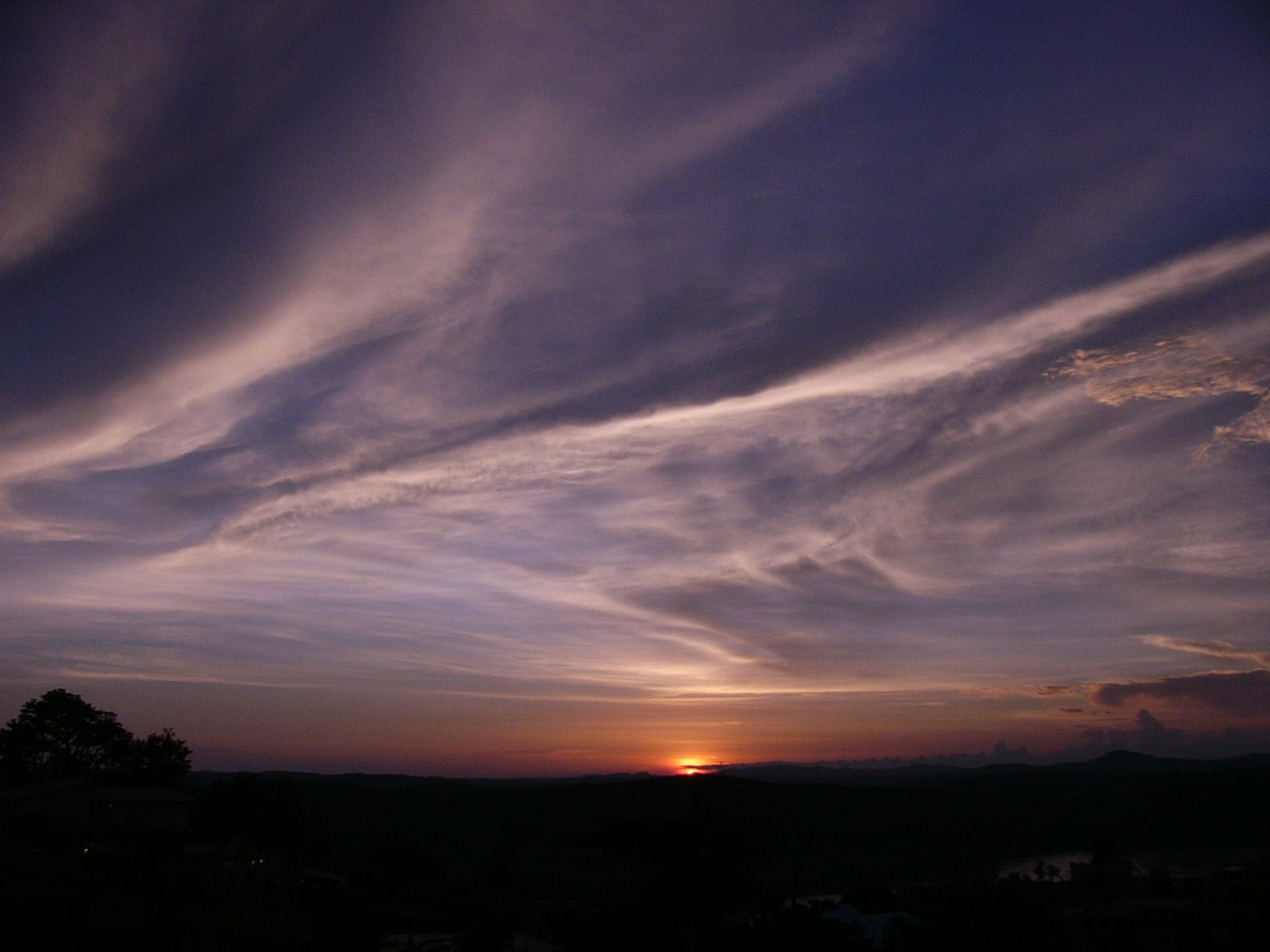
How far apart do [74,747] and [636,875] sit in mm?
48290

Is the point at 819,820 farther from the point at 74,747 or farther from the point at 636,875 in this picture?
the point at 74,747

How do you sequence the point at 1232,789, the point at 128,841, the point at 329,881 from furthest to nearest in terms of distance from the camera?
the point at 1232,789 < the point at 329,881 < the point at 128,841

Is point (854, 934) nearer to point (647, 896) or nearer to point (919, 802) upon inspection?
point (647, 896)

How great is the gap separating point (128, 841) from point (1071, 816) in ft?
389

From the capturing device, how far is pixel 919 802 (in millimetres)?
124312

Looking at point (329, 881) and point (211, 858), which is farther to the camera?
point (329, 881)

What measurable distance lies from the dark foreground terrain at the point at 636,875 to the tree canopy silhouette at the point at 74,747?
12918mm

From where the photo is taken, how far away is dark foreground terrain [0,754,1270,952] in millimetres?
21594

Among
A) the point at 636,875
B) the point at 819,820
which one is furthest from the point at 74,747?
the point at 819,820

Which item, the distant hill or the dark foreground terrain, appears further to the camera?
the distant hill

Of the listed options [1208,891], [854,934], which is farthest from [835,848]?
[854,934]

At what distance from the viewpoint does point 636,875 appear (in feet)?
194

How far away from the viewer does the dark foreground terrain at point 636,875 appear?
21.6m

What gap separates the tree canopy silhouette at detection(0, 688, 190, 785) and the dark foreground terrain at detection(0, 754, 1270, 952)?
42.4ft
